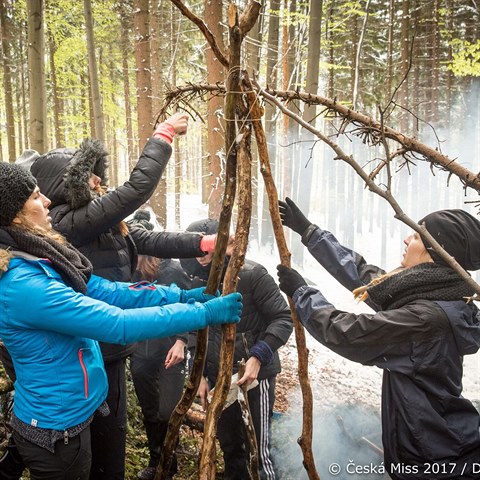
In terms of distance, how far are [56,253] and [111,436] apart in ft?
4.46

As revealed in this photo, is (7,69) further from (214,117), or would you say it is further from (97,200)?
(97,200)

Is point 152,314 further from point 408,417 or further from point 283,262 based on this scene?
point 408,417

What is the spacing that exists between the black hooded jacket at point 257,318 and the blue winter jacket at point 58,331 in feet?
4.61

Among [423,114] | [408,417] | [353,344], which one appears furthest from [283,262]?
[423,114]

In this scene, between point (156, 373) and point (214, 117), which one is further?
point (214, 117)

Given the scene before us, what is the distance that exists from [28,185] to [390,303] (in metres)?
2.22

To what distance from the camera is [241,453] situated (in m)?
3.57

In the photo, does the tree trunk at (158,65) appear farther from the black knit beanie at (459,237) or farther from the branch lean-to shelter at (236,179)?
the black knit beanie at (459,237)

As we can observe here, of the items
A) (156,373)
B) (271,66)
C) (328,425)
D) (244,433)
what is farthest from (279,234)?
(271,66)

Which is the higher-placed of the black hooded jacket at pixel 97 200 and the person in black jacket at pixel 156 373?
the black hooded jacket at pixel 97 200

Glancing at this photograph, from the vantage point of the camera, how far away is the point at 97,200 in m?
2.49

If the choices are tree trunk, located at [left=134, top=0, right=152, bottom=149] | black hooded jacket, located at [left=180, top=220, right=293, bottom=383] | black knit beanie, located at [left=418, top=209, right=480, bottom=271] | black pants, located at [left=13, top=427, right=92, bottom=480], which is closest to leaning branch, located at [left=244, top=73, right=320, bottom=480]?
black hooded jacket, located at [left=180, top=220, right=293, bottom=383]

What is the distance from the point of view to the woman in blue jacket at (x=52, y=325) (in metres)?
1.82

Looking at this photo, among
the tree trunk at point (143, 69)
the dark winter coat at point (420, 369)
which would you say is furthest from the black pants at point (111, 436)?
the tree trunk at point (143, 69)
